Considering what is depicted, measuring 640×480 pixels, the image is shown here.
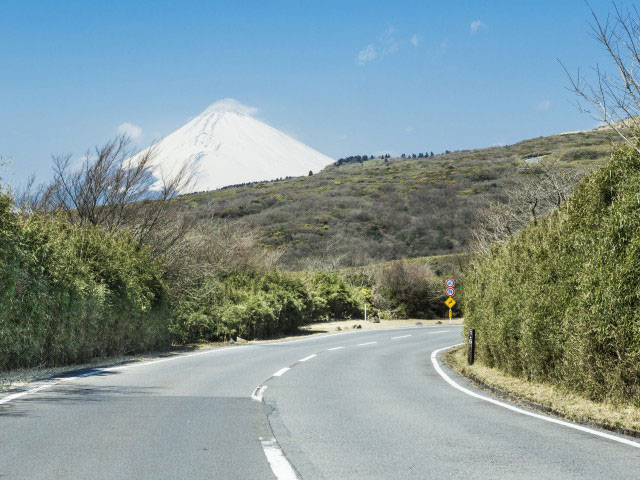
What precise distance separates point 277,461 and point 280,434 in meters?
1.40

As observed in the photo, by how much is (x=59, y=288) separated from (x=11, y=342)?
197cm

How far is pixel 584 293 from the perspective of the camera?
973 centimetres

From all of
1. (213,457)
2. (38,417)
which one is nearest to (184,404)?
(38,417)

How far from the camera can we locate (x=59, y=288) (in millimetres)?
14820

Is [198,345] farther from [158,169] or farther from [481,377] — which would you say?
[481,377]

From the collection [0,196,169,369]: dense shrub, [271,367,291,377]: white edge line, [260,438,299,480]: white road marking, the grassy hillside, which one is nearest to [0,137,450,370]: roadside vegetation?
[0,196,169,369]: dense shrub

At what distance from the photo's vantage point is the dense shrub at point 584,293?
889cm

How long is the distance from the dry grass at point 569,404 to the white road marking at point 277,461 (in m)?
4.19

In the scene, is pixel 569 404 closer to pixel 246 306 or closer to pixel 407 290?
pixel 246 306

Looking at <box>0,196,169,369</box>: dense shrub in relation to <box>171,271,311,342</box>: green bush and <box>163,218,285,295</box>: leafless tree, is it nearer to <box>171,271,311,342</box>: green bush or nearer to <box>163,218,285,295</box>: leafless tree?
<box>163,218,285,295</box>: leafless tree

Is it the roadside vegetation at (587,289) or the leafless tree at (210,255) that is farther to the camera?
the leafless tree at (210,255)

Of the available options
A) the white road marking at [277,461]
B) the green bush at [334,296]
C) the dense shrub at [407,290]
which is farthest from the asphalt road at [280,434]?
the dense shrub at [407,290]

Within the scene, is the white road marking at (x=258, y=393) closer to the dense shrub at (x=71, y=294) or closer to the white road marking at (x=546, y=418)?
the white road marking at (x=546, y=418)

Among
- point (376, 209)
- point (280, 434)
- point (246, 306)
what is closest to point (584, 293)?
point (280, 434)
